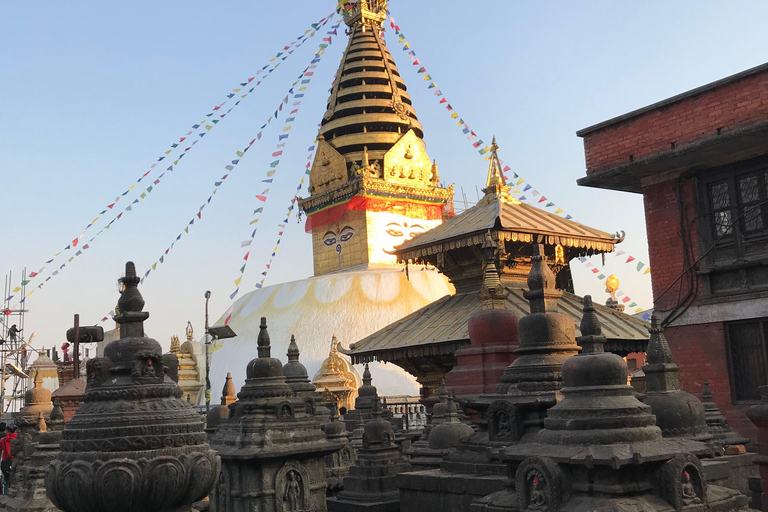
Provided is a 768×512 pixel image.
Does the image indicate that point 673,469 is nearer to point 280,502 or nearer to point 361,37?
point 280,502

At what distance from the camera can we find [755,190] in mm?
11000

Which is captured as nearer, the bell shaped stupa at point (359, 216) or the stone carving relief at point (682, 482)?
the stone carving relief at point (682, 482)

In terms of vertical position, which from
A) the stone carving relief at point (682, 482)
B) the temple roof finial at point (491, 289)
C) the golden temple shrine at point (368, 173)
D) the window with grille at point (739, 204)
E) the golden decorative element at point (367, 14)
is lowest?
the stone carving relief at point (682, 482)

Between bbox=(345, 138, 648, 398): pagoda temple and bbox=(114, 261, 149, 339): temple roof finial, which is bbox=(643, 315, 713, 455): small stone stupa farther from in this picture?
bbox=(345, 138, 648, 398): pagoda temple

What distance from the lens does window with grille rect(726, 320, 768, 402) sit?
1086cm

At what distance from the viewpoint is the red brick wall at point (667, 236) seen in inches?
467

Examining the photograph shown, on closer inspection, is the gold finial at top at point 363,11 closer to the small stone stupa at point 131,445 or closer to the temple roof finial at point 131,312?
the temple roof finial at point 131,312

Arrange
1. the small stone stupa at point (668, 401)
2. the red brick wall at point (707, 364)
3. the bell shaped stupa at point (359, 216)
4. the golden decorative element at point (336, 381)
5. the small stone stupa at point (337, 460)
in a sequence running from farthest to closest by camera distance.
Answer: the bell shaped stupa at point (359, 216) → the golden decorative element at point (336, 381) → the small stone stupa at point (337, 460) → the red brick wall at point (707, 364) → the small stone stupa at point (668, 401)

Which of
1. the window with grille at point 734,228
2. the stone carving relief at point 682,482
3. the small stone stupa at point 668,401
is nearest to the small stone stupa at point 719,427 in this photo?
the window with grille at point 734,228

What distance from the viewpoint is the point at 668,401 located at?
6.69 m

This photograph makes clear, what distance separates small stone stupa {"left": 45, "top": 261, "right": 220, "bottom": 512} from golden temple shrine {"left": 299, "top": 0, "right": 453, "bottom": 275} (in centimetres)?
2856

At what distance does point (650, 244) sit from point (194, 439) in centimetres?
998

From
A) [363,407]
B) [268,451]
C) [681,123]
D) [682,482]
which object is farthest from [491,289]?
[363,407]

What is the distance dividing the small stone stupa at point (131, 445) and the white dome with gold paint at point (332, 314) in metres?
24.3
